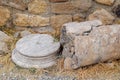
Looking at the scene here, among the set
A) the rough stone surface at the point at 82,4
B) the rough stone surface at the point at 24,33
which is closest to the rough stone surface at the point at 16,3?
the rough stone surface at the point at 24,33

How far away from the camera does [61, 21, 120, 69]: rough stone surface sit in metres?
2.70

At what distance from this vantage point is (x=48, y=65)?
2.85 metres

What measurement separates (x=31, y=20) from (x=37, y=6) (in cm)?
18

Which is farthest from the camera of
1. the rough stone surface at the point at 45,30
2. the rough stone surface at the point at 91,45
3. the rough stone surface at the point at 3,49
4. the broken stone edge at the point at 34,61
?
the rough stone surface at the point at 45,30

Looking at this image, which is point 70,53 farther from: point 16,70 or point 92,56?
point 16,70

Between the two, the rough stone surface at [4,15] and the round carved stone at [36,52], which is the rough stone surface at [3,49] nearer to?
the round carved stone at [36,52]

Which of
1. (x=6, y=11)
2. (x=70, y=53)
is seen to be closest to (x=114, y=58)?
(x=70, y=53)

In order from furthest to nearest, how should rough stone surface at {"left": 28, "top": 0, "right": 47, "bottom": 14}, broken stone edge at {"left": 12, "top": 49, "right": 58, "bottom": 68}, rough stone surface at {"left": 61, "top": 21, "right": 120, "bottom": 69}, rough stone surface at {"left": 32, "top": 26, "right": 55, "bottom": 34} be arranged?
rough stone surface at {"left": 32, "top": 26, "right": 55, "bottom": 34}
rough stone surface at {"left": 28, "top": 0, "right": 47, "bottom": 14}
broken stone edge at {"left": 12, "top": 49, "right": 58, "bottom": 68}
rough stone surface at {"left": 61, "top": 21, "right": 120, "bottom": 69}

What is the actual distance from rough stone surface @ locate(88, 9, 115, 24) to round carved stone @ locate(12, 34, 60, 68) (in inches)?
19.6

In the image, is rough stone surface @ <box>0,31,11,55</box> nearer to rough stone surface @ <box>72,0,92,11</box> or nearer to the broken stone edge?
the broken stone edge

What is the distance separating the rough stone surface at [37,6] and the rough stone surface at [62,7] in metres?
0.09

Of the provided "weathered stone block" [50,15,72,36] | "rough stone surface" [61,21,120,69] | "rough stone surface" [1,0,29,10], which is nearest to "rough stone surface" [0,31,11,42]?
"rough stone surface" [1,0,29,10]

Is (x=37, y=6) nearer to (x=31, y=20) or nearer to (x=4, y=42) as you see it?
(x=31, y=20)

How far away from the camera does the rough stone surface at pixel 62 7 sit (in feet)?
10.3
